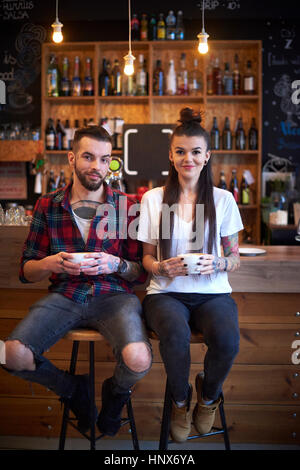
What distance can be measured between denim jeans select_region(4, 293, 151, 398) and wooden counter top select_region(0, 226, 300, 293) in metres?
0.43

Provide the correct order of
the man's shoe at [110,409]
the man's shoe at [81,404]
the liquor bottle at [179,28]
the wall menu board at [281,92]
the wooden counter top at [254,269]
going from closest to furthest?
the man's shoe at [110,409] < the man's shoe at [81,404] < the wooden counter top at [254,269] < the liquor bottle at [179,28] < the wall menu board at [281,92]

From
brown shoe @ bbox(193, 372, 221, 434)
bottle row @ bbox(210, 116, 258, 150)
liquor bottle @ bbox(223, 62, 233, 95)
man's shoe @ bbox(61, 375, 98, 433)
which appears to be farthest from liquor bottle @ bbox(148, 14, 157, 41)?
brown shoe @ bbox(193, 372, 221, 434)

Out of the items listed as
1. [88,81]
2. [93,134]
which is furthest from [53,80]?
[93,134]

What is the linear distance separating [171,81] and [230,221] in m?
2.86

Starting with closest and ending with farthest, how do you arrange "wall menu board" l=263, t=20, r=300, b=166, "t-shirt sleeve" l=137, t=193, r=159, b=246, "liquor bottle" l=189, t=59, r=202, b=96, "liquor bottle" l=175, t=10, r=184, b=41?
"t-shirt sleeve" l=137, t=193, r=159, b=246 < "liquor bottle" l=175, t=10, r=184, b=41 < "liquor bottle" l=189, t=59, r=202, b=96 < "wall menu board" l=263, t=20, r=300, b=166

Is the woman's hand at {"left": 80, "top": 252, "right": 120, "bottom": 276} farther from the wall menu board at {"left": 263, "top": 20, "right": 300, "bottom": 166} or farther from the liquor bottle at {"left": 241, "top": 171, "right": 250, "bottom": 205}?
the wall menu board at {"left": 263, "top": 20, "right": 300, "bottom": 166}

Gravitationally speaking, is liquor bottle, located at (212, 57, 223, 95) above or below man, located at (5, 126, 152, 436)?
above

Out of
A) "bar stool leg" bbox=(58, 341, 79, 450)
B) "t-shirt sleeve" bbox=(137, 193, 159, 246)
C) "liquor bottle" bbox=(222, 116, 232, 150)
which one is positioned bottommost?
"bar stool leg" bbox=(58, 341, 79, 450)

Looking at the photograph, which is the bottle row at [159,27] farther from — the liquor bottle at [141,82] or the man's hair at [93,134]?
the man's hair at [93,134]

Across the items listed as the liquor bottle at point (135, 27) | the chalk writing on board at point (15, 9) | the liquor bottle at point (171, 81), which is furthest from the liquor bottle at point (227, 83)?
the chalk writing on board at point (15, 9)

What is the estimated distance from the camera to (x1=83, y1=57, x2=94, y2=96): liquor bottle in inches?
179

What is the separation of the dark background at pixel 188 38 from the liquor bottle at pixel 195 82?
328 millimetres

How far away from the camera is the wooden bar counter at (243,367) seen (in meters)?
2.21

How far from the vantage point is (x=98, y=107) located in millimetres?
4555
